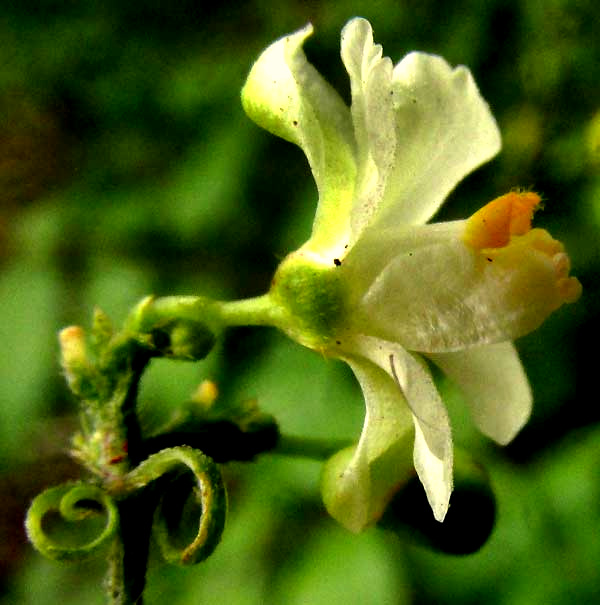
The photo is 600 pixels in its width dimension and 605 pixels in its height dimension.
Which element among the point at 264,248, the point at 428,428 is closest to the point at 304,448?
the point at 428,428

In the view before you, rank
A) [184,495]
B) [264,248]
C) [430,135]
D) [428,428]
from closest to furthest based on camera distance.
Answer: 1. [428,428]
2. [184,495]
3. [430,135]
4. [264,248]

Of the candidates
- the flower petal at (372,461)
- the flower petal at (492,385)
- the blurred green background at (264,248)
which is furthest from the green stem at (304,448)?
the blurred green background at (264,248)

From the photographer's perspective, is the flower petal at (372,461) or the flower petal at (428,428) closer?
the flower petal at (428,428)

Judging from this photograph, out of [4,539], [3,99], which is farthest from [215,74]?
[4,539]

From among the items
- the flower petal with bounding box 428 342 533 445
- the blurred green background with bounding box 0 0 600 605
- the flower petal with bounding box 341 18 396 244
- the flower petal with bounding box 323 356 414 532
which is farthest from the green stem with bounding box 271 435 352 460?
the blurred green background with bounding box 0 0 600 605

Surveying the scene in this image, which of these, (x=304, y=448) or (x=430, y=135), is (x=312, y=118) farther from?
(x=304, y=448)

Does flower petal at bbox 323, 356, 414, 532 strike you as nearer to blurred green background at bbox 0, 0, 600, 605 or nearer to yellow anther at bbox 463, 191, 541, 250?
yellow anther at bbox 463, 191, 541, 250

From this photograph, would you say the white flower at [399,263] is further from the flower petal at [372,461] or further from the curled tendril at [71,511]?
the curled tendril at [71,511]
